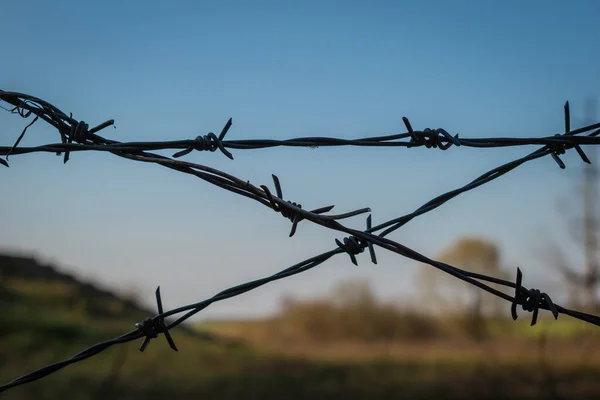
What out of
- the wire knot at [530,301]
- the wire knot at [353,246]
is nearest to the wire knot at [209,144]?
the wire knot at [353,246]

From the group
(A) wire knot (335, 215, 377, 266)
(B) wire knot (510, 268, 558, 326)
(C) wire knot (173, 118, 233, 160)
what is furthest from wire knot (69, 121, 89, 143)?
(B) wire knot (510, 268, 558, 326)

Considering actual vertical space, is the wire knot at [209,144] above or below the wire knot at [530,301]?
above

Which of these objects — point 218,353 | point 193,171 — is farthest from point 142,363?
point 193,171

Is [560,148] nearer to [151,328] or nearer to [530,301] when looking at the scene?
[530,301]

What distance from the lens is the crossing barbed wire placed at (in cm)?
131

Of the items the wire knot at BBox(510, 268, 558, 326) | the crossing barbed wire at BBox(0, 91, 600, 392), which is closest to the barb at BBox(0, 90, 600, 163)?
the crossing barbed wire at BBox(0, 91, 600, 392)

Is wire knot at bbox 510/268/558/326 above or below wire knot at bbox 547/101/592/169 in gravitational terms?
below

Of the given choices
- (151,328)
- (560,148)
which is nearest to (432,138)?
(560,148)

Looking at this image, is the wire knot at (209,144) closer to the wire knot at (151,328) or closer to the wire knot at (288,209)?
the wire knot at (288,209)

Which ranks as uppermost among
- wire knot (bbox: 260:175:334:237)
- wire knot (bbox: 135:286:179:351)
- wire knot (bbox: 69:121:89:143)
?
wire knot (bbox: 69:121:89:143)

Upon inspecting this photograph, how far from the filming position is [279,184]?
1.31 metres

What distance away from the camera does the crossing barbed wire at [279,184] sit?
4.29 feet

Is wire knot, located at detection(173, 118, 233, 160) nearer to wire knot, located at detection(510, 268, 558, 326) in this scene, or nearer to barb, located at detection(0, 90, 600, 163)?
barb, located at detection(0, 90, 600, 163)

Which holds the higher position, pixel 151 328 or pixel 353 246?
pixel 353 246
